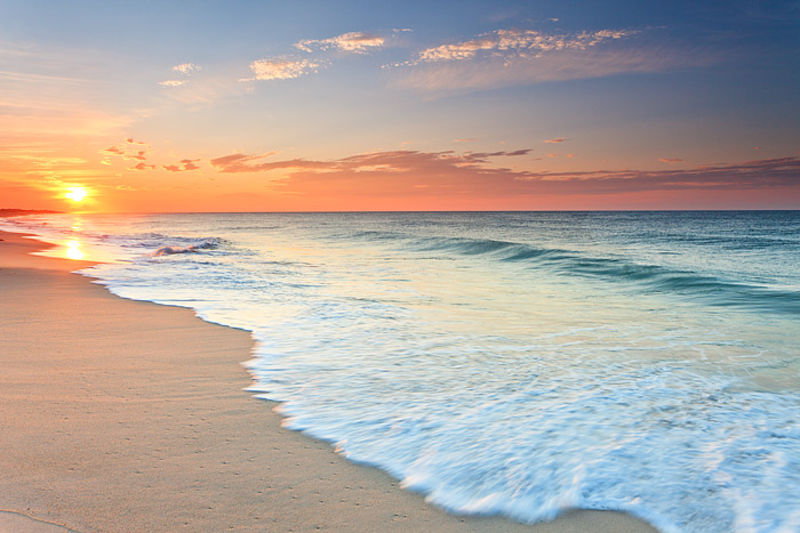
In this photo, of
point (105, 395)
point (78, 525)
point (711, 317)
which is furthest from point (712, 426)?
point (711, 317)

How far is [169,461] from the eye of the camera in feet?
10.4

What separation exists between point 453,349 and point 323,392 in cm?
209

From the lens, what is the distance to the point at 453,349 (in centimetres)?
615

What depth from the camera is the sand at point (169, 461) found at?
8.60ft

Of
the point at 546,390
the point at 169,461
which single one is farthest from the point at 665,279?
the point at 169,461

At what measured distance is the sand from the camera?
2621 mm

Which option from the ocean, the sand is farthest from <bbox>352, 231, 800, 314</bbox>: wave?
the sand

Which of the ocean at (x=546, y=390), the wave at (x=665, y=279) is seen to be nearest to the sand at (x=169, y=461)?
the ocean at (x=546, y=390)

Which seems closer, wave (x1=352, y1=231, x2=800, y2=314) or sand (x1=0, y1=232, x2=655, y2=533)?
sand (x1=0, y1=232, x2=655, y2=533)

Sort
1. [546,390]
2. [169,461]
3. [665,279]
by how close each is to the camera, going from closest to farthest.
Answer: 1. [169,461]
2. [546,390]
3. [665,279]

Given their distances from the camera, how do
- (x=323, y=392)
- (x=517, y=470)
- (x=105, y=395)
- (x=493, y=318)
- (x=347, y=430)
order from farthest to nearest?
(x=493, y=318) < (x=323, y=392) < (x=105, y=395) < (x=347, y=430) < (x=517, y=470)

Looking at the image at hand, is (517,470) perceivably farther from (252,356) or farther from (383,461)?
(252,356)

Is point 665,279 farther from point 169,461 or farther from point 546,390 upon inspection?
point 169,461

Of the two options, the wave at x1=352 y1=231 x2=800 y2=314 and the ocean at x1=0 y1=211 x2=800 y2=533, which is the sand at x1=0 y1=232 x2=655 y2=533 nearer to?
the ocean at x1=0 y1=211 x2=800 y2=533
